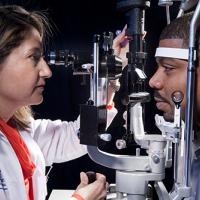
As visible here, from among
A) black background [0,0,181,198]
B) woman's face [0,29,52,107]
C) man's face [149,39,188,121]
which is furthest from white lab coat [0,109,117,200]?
black background [0,0,181,198]

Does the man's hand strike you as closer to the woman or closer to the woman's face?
the woman

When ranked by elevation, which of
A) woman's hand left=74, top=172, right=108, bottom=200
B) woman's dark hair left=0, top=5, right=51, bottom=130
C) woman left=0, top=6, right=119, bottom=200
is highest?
woman's dark hair left=0, top=5, right=51, bottom=130

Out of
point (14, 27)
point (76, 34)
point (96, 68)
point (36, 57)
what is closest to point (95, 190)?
point (96, 68)

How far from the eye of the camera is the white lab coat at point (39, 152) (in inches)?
45.9

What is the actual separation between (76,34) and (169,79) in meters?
1.43

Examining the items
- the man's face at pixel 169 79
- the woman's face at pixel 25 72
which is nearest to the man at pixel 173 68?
the man's face at pixel 169 79

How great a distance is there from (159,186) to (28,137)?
651mm

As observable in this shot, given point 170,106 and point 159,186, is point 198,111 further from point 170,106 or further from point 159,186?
point 159,186

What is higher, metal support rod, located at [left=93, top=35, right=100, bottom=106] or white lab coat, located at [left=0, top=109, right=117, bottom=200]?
metal support rod, located at [left=93, top=35, right=100, bottom=106]

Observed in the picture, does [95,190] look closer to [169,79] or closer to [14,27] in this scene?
[169,79]

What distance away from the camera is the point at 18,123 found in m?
1.44

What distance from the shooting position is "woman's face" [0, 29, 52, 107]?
1.22 meters

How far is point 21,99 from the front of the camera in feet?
4.18

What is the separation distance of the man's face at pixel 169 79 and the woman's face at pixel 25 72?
430 mm
